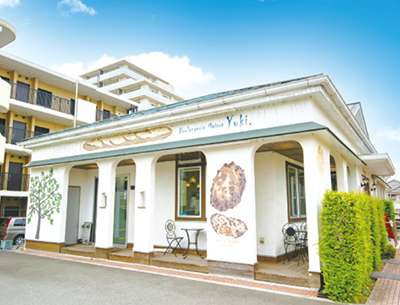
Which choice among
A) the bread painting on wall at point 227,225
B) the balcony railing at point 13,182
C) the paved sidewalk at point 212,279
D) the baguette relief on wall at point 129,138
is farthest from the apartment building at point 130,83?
the bread painting on wall at point 227,225

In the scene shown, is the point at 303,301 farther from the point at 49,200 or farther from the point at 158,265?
the point at 49,200

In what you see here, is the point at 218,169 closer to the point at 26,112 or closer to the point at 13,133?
the point at 13,133

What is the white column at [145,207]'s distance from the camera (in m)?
8.36

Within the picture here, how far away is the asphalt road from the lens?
534cm

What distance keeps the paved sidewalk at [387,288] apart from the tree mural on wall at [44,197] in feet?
32.0

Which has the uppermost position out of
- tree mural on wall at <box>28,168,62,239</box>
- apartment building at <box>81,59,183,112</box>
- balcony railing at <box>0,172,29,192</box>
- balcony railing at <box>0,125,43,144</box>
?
apartment building at <box>81,59,183,112</box>

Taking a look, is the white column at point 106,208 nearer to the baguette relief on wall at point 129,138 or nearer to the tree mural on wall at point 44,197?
the baguette relief on wall at point 129,138

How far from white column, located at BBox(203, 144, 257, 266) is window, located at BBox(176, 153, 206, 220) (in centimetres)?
200

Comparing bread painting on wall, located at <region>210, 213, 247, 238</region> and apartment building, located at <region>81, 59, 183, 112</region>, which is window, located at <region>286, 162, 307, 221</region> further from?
apartment building, located at <region>81, 59, 183, 112</region>

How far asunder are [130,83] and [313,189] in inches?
1755

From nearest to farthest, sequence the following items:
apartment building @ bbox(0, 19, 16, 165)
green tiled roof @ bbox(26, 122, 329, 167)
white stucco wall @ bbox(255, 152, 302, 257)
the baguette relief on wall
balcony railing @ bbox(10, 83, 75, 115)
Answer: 1. green tiled roof @ bbox(26, 122, 329, 167)
2. white stucco wall @ bbox(255, 152, 302, 257)
3. the baguette relief on wall
4. apartment building @ bbox(0, 19, 16, 165)
5. balcony railing @ bbox(10, 83, 75, 115)

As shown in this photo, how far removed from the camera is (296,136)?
6375mm

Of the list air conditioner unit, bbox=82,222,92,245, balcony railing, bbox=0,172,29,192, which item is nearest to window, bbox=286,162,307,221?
air conditioner unit, bbox=82,222,92,245

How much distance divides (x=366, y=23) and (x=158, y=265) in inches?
552
